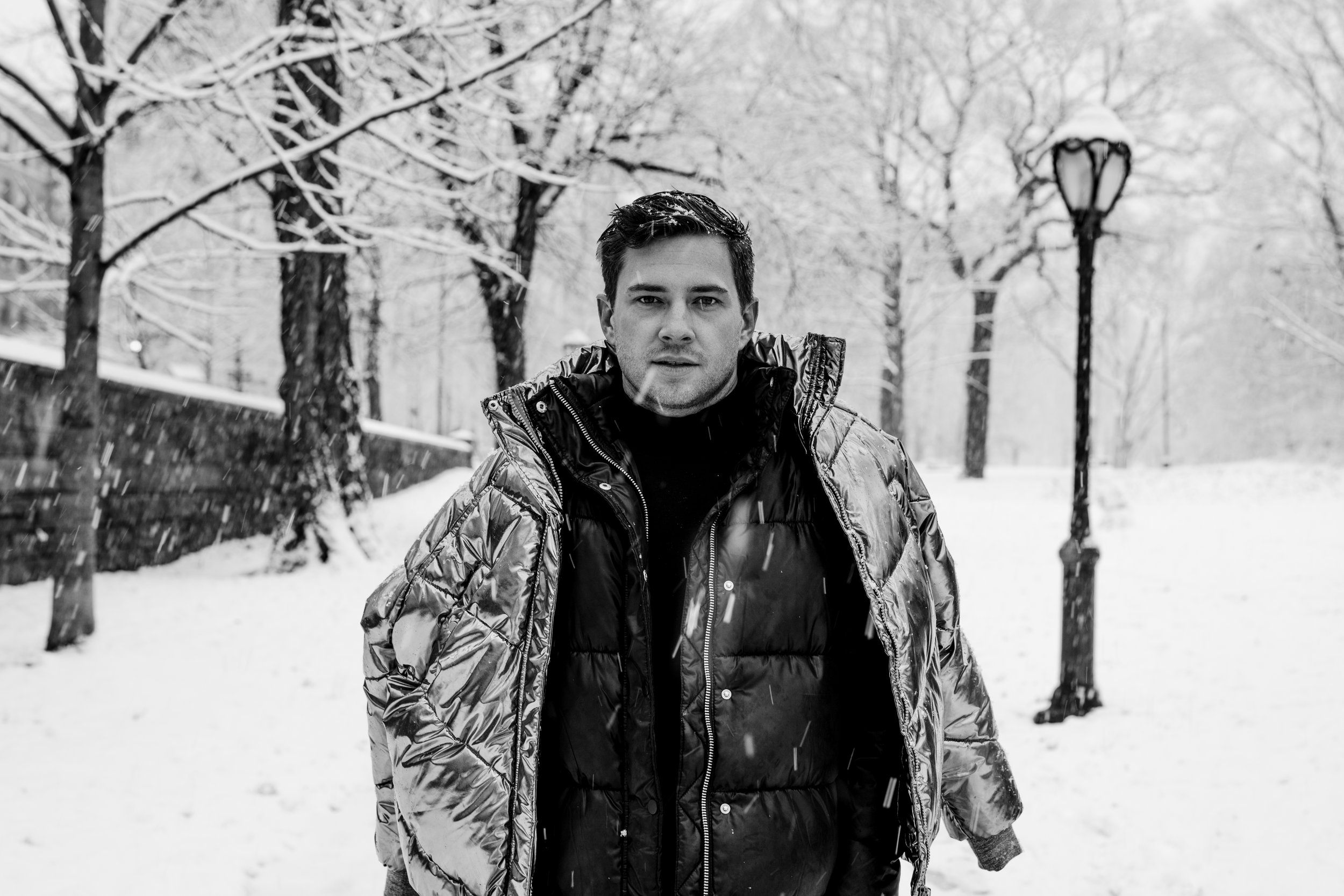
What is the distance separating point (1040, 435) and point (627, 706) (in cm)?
6874

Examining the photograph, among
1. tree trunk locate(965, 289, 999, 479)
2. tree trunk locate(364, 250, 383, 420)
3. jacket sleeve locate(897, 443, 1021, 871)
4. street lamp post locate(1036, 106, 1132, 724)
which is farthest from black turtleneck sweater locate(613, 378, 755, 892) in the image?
tree trunk locate(965, 289, 999, 479)

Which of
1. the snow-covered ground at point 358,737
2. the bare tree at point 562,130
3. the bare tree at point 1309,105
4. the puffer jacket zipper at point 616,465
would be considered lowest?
the snow-covered ground at point 358,737

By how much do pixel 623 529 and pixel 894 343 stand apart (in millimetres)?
19949

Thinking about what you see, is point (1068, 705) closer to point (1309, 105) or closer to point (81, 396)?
point (81, 396)

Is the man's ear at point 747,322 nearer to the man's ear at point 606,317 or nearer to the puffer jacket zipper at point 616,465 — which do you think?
the man's ear at point 606,317

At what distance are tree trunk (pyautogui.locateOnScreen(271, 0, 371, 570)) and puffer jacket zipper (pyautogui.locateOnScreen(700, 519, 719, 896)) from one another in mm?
8363

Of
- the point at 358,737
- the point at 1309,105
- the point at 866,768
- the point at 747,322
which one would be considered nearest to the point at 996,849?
the point at 866,768

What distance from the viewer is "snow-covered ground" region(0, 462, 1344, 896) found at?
12.6 feet

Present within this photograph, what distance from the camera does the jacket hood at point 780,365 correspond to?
1991 mm

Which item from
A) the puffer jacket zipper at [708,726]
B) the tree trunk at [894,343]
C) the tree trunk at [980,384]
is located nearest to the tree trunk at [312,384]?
the puffer jacket zipper at [708,726]

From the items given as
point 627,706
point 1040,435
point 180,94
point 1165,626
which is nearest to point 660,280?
point 627,706

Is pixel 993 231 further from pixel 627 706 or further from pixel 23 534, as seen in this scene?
pixel 627 706

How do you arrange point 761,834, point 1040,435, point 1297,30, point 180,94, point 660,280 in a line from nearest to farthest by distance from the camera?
1. point 761,834
2. point 660,280
3. point 180,94
4. point 1297,30
5. point 1040,435

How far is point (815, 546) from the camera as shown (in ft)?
6.42
